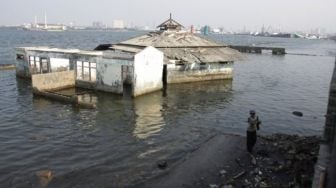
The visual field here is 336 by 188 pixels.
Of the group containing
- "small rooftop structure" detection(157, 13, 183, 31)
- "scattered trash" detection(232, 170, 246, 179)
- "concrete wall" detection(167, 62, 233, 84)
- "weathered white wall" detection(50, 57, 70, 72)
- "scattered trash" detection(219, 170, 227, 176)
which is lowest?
"scattered trash" detection(219, 170, 227, 176)

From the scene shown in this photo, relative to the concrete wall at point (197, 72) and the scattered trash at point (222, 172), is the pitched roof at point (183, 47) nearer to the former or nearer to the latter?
the concrete wall at point (197, 72)

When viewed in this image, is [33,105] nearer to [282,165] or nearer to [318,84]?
[282,165]

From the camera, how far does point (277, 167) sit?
Answer: 1397cm

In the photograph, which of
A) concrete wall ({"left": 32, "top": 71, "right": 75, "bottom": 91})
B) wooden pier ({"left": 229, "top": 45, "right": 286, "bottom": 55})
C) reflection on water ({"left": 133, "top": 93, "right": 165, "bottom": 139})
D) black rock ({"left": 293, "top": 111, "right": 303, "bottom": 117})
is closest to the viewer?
reflection on water ({"left": 133, "top": 93, "right": 165, "bottom": 139})

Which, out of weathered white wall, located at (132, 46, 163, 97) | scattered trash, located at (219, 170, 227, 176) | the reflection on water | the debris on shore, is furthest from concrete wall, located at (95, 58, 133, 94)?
scattered trash, located at (219, 170, 227, 176)

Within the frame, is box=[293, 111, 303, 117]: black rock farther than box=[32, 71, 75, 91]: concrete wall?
No

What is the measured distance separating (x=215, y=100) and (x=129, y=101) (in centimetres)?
799

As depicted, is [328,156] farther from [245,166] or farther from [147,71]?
[147,71]

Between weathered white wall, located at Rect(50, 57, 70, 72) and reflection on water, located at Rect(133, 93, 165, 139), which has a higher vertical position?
weathered white wall, located at Rect(50, 57, 70, 72)

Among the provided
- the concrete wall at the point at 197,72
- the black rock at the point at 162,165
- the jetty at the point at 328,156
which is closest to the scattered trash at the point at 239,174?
the jetty at the point at 328,156

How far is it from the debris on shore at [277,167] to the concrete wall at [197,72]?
64.2 ft

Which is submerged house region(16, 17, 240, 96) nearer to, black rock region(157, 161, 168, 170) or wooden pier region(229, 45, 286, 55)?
black rock region(157, 161, 168, 170)

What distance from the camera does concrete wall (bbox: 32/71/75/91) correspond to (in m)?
28.9

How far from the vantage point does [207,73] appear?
128 feet
